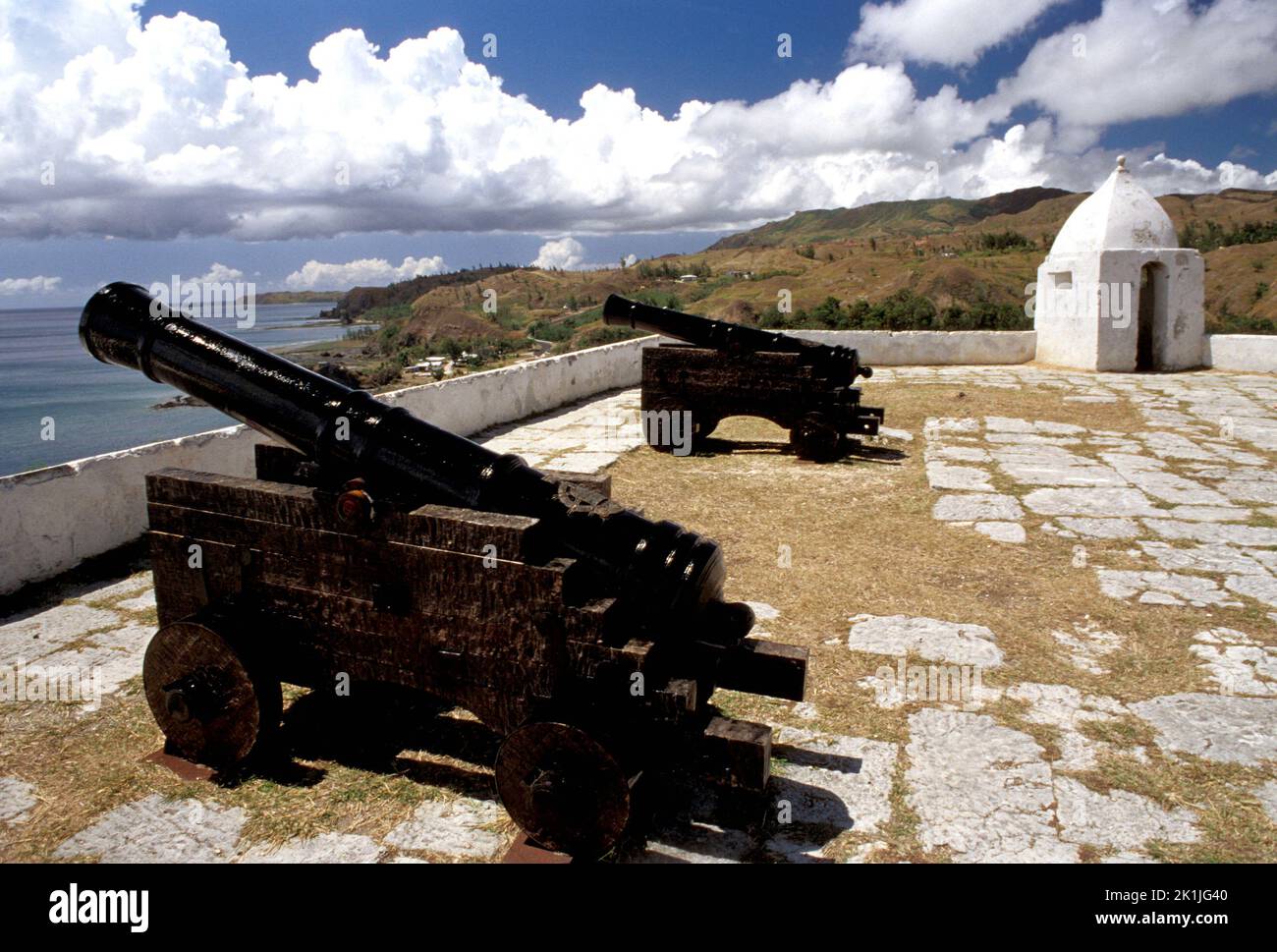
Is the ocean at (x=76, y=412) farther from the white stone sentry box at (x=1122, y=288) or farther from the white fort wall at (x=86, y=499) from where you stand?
the white stone sentry box at (x=1122, y=288)

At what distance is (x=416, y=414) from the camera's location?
788 cm

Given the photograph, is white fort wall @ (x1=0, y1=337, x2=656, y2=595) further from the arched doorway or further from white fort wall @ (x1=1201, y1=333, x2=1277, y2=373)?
white fort wall @ (x1=1201, y1=333, x2=1277, y2=373)

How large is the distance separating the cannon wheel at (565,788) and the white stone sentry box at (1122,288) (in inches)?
535

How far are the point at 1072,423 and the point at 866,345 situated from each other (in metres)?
5.61

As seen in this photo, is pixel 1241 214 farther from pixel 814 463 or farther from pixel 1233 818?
pixel 1233 818

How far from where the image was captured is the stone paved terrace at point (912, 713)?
2617 mm

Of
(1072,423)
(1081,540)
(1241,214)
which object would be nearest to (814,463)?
(1081,540)

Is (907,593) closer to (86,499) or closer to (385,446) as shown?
(385,446)

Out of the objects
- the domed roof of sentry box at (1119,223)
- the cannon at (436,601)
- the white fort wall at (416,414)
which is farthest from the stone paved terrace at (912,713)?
the domed roof of sentry box at (1119,223)

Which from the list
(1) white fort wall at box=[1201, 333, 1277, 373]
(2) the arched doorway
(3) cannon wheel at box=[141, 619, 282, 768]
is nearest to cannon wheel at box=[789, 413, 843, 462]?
(3) cannon wheel at box=[141, 619, 282, 768]

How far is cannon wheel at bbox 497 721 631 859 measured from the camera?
7.82 ft

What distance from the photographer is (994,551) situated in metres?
Result: 5.30
